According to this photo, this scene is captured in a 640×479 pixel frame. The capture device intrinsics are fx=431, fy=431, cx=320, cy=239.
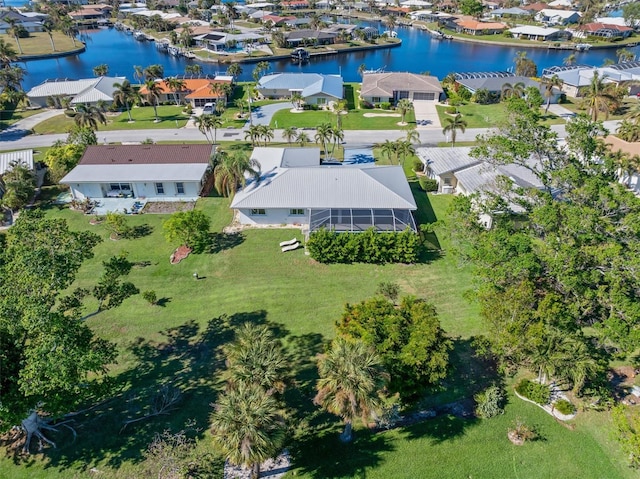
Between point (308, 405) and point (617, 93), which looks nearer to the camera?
point (308, 405)

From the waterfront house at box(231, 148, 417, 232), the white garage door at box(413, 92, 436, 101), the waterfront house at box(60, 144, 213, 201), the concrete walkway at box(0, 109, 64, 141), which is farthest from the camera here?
the white garage door at box(413, 92, 436, 101)

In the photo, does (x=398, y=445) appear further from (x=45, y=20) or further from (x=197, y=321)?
(x=45, y=20)

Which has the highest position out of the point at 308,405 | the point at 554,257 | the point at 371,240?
the point at 554,257

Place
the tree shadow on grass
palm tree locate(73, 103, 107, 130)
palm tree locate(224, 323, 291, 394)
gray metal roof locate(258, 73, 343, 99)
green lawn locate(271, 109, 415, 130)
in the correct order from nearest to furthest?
palm tree locate(224, 323, 291, 394) < the tree shadow on grass < palm tree locate(73, 103, 107, 130) < green lawn locate(271, 109, 415, 130) < gray metal roof locate(258, 73, 343, 99)

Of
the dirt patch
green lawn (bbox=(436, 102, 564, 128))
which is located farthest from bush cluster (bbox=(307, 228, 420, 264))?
green lawn (bbox=(436, 102, 564, 128))

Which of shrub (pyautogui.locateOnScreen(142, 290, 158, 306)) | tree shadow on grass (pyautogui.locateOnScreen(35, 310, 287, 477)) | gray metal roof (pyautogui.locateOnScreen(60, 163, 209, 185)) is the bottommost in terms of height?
tree shadow on grass (pyautogui.locateOnScreen(35, 310, 287, 477))

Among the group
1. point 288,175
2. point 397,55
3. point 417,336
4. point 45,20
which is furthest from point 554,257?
point 45,20

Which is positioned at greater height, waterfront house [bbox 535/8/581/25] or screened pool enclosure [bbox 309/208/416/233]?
waterfront house [bbox 535/8/581/25]

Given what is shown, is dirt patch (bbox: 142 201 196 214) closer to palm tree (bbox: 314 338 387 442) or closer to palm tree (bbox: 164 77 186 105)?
palm tree (bbox: 314 338 387 442)
